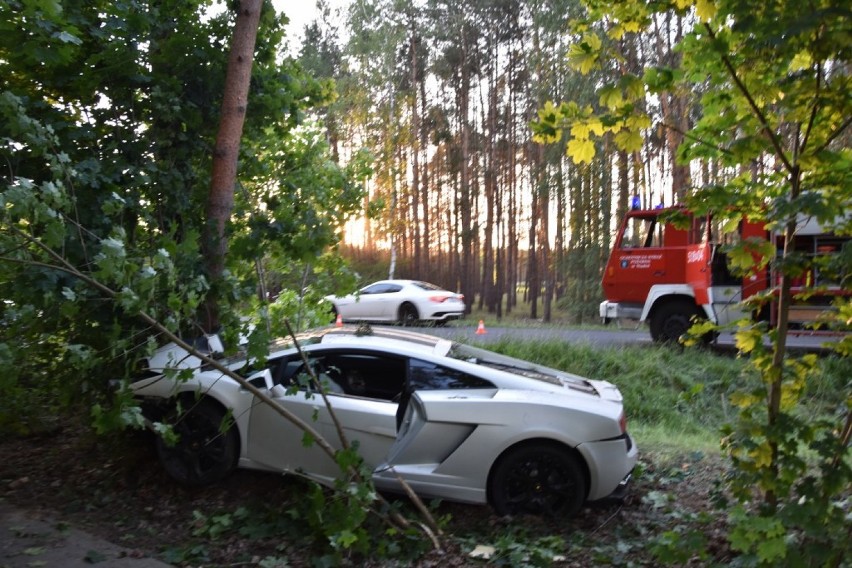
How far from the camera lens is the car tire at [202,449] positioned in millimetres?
5949

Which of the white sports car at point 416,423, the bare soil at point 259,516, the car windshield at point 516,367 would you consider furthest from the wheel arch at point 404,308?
the white sports car at point 416,423

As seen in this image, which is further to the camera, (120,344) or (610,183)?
(610,183)

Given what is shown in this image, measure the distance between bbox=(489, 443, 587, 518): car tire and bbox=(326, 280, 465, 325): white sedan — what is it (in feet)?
44.3

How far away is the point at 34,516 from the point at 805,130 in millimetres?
5878

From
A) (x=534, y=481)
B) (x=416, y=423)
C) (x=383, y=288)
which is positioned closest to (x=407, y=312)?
(x=383, y=288)

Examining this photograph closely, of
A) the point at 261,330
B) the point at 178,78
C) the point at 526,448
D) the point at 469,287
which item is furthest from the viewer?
the point at 469,287

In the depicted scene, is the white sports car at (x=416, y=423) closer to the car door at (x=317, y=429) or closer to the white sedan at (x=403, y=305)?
the car door at (x=317, y=429)

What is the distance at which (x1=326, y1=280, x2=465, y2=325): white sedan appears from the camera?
64.1 ft

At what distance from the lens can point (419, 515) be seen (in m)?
5.51

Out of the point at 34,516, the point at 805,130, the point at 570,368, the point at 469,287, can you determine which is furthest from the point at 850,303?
the point at 469,287

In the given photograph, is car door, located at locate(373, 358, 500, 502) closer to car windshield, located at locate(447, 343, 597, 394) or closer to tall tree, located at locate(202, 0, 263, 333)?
car windshield, located at locate(447, 343, 597, 394)

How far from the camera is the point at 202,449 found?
19.7 feet

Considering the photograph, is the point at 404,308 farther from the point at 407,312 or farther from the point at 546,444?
the point at 546,444

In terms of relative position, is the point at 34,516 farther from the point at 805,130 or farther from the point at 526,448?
the point at 805,130
